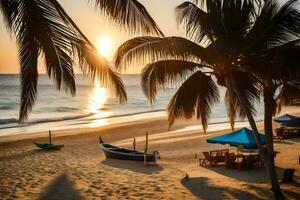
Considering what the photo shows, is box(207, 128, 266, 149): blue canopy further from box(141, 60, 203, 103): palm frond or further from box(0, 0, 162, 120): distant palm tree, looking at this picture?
box(0, 0, 162, 120): distant palm tree

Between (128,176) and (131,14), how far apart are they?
887 centimetres

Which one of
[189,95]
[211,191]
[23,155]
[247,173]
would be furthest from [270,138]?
[23,155]

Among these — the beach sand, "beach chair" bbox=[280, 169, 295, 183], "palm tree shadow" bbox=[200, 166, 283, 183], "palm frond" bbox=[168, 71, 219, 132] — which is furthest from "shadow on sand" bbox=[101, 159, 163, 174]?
"beach chair" bbox=[280, 169, 295, 183]

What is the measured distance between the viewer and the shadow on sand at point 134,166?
16.5m

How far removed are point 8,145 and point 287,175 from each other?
66.9 feet

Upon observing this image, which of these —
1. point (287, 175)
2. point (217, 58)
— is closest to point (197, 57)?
point (217, 58)

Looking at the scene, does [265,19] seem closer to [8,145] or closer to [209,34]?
[209,34]

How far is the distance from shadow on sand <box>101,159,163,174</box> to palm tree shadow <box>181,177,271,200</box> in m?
2.86

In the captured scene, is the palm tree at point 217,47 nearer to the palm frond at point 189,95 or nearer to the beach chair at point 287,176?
the palm frond at point 189,95

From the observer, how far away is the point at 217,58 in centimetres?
1112

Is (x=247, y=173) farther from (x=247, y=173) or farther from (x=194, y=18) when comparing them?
(x=194, y=18)

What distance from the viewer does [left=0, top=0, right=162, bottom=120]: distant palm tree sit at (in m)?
6.76

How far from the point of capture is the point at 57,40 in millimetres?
7152

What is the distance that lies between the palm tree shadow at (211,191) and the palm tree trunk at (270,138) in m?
0.70
